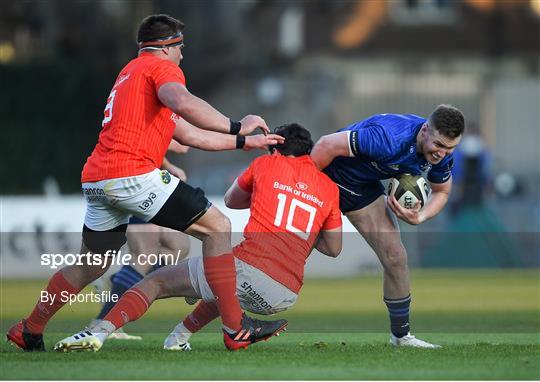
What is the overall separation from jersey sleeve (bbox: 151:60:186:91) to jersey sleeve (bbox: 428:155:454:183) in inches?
86.7

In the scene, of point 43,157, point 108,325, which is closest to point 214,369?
point 108,325

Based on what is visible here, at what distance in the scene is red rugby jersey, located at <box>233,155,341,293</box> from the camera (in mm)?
10031

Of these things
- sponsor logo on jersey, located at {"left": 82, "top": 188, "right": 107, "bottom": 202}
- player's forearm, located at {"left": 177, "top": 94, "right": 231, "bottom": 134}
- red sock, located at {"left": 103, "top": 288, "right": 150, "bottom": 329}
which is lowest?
red sock, located at {"left": 103, "top": 288, "right": 150, "bottom": 329}

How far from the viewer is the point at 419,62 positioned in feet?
121

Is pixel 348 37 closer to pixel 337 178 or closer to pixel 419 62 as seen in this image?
pixel 419 62

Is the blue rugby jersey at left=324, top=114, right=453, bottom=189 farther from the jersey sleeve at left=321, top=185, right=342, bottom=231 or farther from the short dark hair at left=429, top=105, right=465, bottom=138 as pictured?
the jersey sleeve at left=321, top=185, right=342, bottom=231

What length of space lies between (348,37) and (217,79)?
4112mm

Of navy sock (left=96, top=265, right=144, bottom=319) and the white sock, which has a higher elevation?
the white sock

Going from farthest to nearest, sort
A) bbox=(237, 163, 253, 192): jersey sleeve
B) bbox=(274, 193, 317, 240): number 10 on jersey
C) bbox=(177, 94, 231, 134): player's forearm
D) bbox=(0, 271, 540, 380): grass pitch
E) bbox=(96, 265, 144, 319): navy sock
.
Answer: bbox=(96, 265, 144, 319): navy sock → bbox=(237, 163, 253, 192): jersey sleeve → bbox=(274, 193, 317, 240): number 10 on jersey → bbox=(177, 94, 231, 134): player's forearm → bbox=(0, 271, 540, 380): grass pitch

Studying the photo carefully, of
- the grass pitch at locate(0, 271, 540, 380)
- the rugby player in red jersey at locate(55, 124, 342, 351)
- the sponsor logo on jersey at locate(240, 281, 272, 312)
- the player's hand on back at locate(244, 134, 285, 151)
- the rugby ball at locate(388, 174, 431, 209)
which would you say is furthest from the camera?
the rugby ball at locate(388, 174, 431, 209)

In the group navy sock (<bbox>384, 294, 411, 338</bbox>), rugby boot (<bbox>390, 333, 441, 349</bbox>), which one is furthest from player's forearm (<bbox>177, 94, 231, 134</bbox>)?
rugby boot (<bbox>390, 333, 441, 349</bbox>)

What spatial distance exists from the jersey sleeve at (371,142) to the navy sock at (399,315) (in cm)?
116

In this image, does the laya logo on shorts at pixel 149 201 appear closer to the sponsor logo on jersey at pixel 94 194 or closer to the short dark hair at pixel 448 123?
the sponsor logo on jersey at pixel 94 194

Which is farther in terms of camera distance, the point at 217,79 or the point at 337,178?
the point at 217,79
